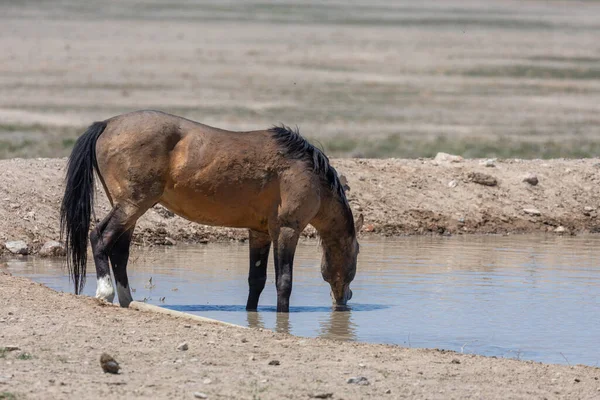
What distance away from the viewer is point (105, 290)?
10.1 m

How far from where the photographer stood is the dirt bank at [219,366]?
701 centimetres

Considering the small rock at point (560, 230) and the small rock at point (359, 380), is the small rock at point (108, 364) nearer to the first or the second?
the small rock at point (359, 380)

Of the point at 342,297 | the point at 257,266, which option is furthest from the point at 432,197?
the point at 257,266

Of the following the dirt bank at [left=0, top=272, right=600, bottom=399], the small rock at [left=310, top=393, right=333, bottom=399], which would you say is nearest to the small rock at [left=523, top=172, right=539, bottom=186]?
the dirt bank at [left=0, top=272, right=600, bottom=399]

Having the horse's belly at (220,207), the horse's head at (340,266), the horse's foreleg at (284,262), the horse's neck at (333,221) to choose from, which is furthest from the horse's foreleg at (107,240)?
the horse's head at (340,266)

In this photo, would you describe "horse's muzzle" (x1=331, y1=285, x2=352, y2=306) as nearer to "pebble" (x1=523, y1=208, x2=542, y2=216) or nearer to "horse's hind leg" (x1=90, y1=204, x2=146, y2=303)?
"horse's hind leg" (x1=90, y1=204, x2=146, y2=303)

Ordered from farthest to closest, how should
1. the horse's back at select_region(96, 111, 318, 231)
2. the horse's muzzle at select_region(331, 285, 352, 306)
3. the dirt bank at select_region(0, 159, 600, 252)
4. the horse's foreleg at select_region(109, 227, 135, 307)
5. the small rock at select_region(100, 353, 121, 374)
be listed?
the dirt bank at select_region(0, 159, 600, 252) < the horse's muzzle at select_region(331, 285, 352, 306) < the horse's foreleg at select_region(109, 227, 135, 307) < the horse's back at select_region(96, 111, 318, 231) < the small rock at select_region(100, 353, 121, 374)

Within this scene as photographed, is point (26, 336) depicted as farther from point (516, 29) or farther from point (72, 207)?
point (516, 29)

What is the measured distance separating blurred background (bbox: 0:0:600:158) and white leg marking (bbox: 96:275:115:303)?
36.7 ft

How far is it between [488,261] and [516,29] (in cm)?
3404

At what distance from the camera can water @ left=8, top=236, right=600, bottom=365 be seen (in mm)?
9953

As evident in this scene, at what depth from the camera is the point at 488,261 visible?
45.6ft

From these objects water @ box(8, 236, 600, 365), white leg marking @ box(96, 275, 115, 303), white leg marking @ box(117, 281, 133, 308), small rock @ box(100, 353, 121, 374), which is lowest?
water @ box(8, 236, 600, 365)

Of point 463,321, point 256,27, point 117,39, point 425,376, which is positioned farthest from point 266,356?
point 256,27
